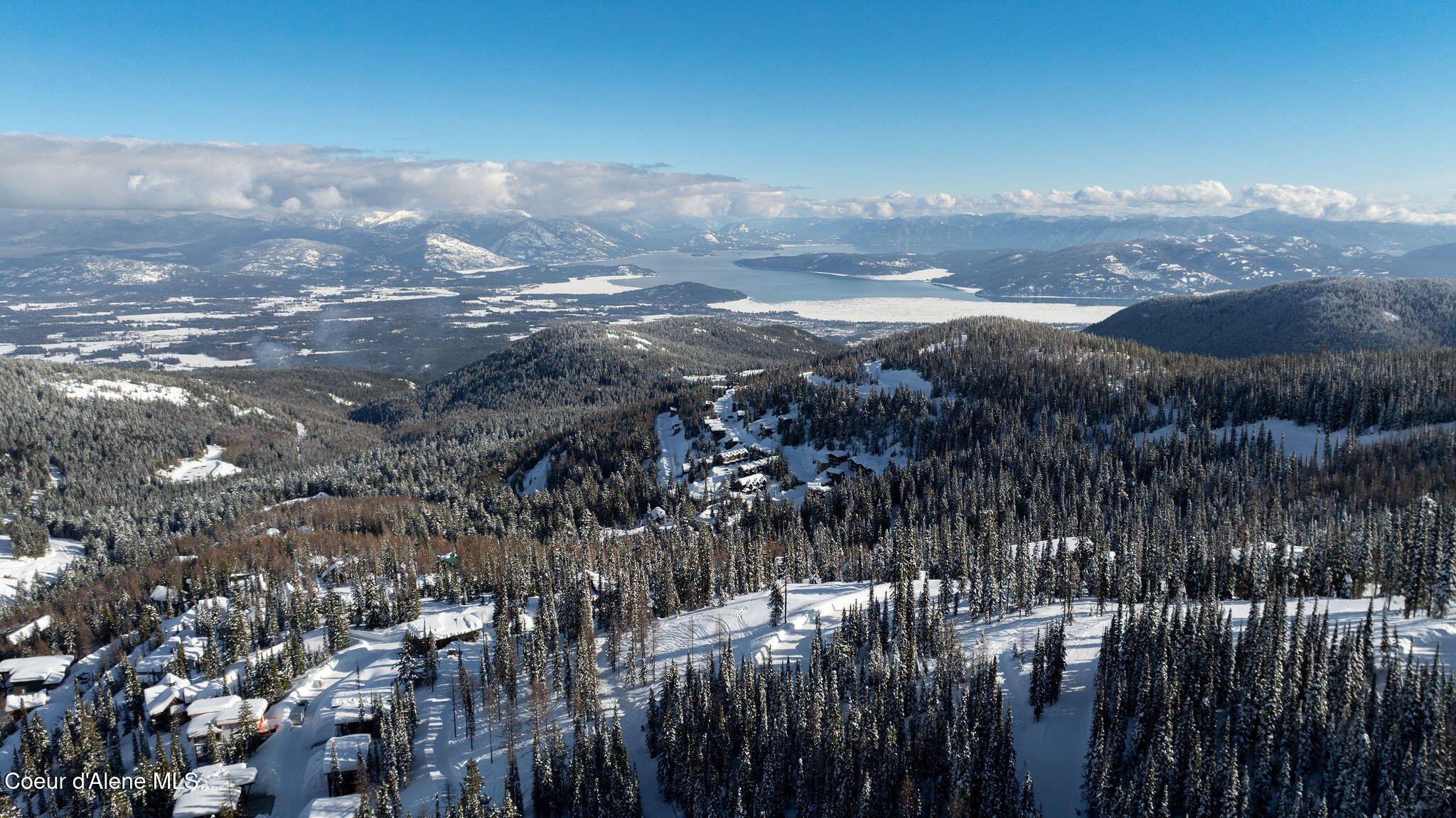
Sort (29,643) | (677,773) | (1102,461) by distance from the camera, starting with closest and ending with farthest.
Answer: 1. (677,773)
2. (29,643)
3. (1102,461)

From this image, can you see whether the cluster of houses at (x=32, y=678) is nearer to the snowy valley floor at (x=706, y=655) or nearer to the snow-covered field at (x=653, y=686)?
the snow-covered field at (x=653, y=686)

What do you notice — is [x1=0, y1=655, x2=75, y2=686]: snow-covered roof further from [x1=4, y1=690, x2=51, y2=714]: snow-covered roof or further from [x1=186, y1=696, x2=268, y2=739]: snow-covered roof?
[x1=186, y1=696, x2=268, y2=739]: snow-covered roof

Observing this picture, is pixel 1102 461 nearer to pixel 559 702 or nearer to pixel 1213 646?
pixel 1213 646

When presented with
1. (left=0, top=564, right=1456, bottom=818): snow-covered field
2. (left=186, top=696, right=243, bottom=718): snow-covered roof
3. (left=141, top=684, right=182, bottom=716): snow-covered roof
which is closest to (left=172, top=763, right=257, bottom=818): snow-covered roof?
(left=0, top=564, right=1456, bottom=818): snow-covered field

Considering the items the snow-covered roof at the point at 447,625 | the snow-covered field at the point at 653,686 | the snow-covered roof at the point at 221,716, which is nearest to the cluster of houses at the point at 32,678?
the snow-covered field at the point at 653,686

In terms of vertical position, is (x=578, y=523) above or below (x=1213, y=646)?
below

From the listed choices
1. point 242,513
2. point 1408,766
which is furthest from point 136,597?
point 1408,766

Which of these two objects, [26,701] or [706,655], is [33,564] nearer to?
[26,701]

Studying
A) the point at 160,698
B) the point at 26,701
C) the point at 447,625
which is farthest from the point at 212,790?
the point at 26,701
